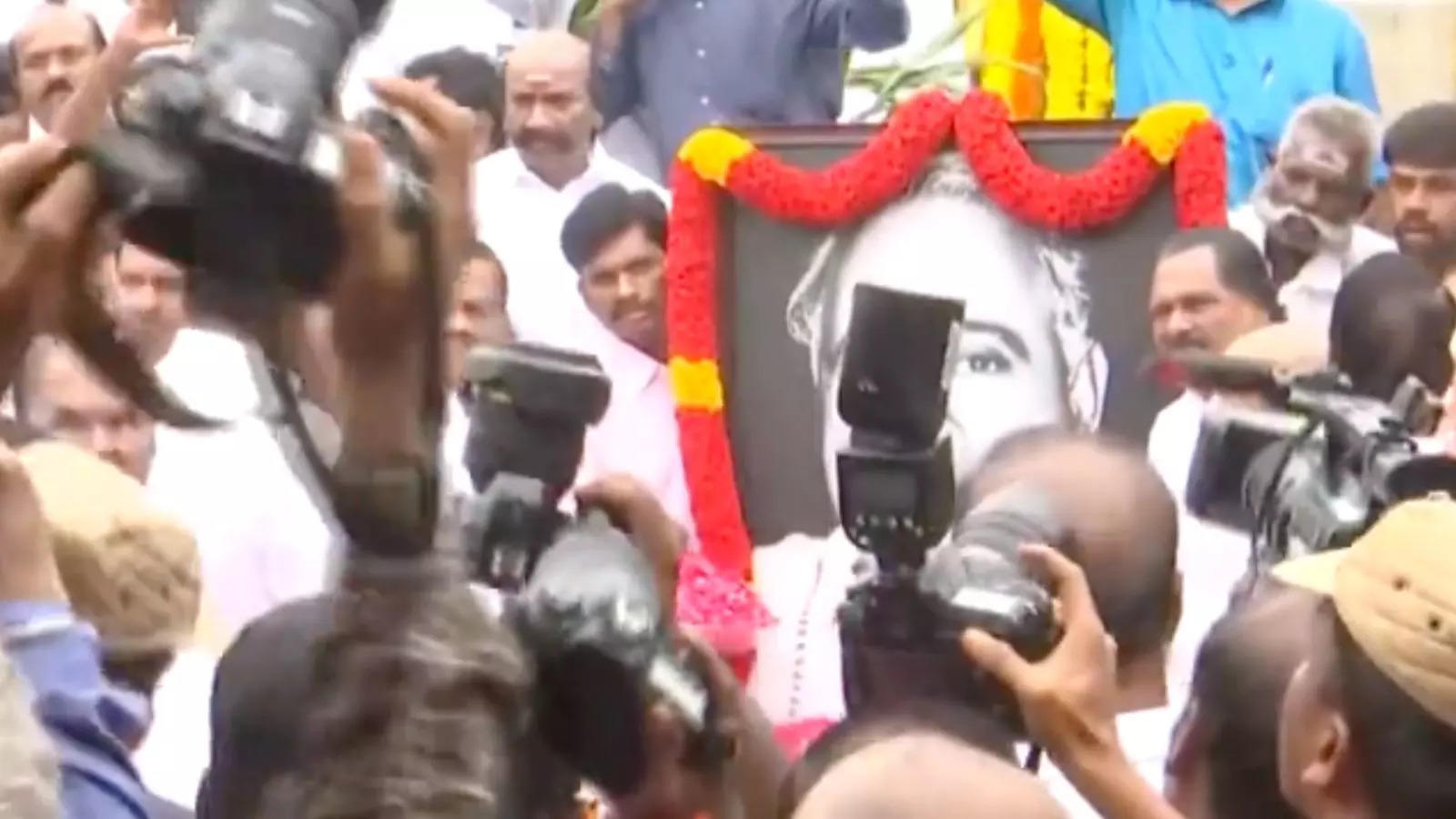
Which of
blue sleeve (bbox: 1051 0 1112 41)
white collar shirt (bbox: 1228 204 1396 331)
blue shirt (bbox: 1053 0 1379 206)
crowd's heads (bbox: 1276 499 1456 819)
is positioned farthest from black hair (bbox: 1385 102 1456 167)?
crowd's heads (bbox: 1276 499 1456 819)

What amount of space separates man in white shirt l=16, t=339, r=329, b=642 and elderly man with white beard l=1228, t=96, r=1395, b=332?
137 cm

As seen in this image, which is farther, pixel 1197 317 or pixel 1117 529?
pixel 1197 317

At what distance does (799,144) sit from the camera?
345cm

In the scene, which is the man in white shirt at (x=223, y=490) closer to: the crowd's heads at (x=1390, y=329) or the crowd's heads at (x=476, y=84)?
the crowd's heads at (x=1390, y=329)

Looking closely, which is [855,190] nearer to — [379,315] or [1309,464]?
[1309,464]

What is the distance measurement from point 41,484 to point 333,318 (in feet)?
2.35

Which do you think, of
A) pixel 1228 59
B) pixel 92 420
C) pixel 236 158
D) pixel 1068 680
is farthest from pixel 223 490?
pixel 1228 59

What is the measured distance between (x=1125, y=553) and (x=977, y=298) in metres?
1.09

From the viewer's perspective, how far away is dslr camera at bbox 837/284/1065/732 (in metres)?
1.96

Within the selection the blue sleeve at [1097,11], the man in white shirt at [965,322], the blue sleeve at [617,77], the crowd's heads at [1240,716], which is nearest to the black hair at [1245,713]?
the crowd's heads at [1240,716]

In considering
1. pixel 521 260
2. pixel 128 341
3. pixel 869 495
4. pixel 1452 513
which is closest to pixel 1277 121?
pixel 521 260

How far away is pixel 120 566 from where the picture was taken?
6.61 feet

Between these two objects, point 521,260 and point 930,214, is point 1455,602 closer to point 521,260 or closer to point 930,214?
point 930,214

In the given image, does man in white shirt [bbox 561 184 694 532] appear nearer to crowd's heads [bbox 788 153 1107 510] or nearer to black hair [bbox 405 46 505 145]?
crowd's heads [bbox 788 153 1107 510]
